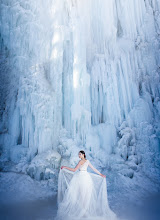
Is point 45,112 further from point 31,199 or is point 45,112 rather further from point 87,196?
point 87,196

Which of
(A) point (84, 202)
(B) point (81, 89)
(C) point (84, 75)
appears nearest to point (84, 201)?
(A) point (84, 202)

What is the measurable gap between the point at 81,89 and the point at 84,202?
4.64m

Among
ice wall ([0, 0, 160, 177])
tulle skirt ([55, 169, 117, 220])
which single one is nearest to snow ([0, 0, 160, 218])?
ice wall ([0, 0, 160, 177])

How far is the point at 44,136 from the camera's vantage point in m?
6.32

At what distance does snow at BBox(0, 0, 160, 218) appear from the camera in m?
6.20

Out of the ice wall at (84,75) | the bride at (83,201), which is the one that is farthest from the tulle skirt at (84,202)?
the ice wall at (84,75)

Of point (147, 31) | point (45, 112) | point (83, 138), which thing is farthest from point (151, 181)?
point (147, 31)

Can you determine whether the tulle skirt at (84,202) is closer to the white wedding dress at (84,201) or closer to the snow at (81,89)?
the white wedding dress at (84,201)

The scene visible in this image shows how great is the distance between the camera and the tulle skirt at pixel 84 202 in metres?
3.19

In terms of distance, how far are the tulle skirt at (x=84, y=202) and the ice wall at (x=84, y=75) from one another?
292 centimetres

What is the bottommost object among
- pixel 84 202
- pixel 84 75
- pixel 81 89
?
pixel 84 202

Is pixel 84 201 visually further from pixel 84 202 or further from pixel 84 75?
pixel 84 75

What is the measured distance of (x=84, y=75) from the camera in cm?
729

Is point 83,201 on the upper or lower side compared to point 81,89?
lower
